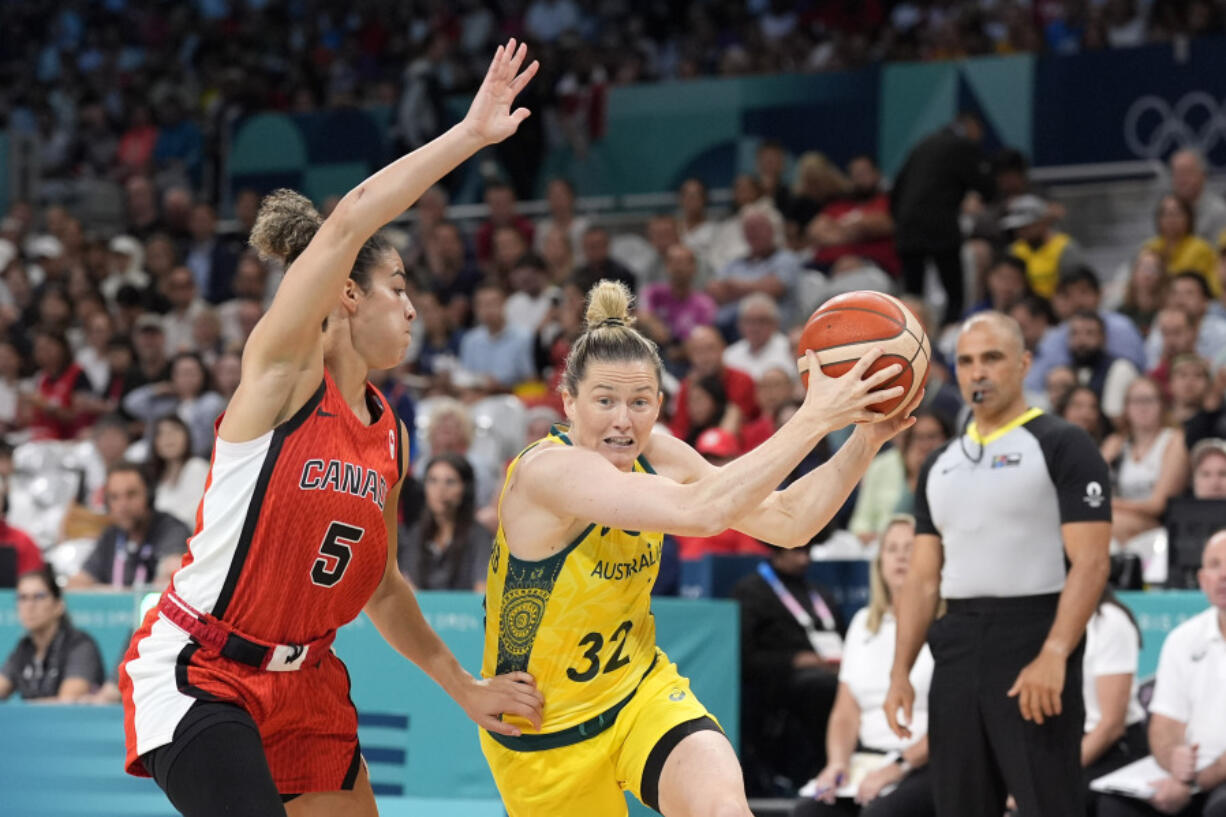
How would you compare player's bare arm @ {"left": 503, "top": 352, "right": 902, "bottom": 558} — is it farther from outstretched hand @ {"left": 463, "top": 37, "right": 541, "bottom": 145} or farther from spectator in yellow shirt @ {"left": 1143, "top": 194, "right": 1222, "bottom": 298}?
spectator in yellow shirt @ {"left": 1143, "top": 194, "right": 1222, "bottom": 298}

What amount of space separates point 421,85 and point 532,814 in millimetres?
12427

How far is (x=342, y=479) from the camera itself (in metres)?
4.10

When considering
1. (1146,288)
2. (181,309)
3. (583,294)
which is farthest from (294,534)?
(181,309)

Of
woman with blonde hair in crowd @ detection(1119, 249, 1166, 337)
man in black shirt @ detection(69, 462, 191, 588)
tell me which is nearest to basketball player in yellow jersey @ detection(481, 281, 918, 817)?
man in black shirt @ detection(69, 462, 191, 588)

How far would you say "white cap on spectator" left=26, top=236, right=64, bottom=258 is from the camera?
17016 millimetres

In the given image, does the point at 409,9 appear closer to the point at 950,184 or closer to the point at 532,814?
the point at 950,184

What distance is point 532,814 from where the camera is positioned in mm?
4656

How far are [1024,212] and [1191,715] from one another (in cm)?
598

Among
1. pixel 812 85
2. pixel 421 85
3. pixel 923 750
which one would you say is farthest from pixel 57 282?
pixel 923 750

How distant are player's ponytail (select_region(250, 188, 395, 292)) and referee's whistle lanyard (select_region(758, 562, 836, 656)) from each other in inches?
199

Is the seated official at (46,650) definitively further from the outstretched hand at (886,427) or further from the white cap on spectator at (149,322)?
the outstretched hand at (886,427)

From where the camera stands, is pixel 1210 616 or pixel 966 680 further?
pixel 1210 616

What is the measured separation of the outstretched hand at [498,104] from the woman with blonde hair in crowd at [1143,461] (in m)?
6.04

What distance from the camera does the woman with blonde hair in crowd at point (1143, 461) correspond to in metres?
9.09
